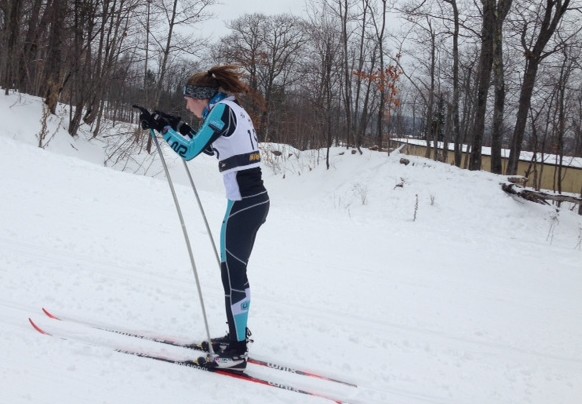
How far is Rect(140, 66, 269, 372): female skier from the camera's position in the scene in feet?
10.2

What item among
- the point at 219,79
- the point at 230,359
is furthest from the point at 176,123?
the point at 230,359

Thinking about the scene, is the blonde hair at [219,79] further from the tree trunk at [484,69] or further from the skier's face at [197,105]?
the tree trunk at [484,69]

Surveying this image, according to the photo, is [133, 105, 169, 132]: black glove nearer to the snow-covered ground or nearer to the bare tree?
the snow-covered ground

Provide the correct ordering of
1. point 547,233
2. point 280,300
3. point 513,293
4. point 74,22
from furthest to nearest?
point 74,22 → point 547,233 → point 513,293 → point 280,300

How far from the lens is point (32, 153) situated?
9.76 meters

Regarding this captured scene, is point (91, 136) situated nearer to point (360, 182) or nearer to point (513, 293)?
point (360, 182)

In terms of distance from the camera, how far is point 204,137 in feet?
9.95

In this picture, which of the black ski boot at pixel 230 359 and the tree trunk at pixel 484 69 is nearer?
the black ski boot at pixel 230 359

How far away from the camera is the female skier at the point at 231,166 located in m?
3.09

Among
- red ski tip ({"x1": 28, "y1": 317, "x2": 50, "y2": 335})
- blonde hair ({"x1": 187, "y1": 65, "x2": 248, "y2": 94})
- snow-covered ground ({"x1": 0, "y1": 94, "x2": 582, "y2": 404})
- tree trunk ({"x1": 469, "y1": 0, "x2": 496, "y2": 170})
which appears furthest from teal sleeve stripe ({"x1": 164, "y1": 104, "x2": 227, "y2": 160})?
tree trunk ({"x1": 469, "y1": 0, "x2": 496, "y2": 170})

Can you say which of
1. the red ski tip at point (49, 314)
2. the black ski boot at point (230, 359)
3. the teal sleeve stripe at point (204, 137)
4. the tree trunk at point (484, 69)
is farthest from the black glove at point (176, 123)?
the tree trunk at point (484, 69)

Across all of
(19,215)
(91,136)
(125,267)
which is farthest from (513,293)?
(91,136)

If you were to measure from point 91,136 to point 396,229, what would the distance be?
1291 cm

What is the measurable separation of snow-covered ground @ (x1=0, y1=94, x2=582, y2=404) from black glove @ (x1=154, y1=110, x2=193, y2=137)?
1.59 metres
